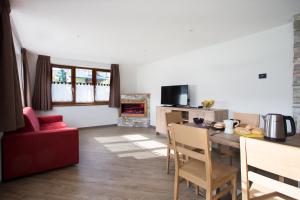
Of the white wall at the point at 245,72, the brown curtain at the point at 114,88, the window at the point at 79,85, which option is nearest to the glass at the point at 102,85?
the window at the point at 79,85

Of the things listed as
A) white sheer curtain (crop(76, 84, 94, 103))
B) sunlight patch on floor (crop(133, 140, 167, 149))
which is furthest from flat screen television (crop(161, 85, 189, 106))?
white sheer curtain (crop(76, 84, 94, 103))

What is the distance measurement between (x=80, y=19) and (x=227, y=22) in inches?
95.2

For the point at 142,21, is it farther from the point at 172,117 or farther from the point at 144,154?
the point at 144,154

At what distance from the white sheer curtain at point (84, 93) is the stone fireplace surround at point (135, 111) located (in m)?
1.11

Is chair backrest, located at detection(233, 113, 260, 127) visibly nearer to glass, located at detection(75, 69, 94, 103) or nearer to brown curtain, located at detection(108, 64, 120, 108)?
brown curtain, located at detection(108, 64, 120, 108)

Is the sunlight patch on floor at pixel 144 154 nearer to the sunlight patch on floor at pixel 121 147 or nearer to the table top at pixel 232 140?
the sunlight patch on floor at pixel 121 147

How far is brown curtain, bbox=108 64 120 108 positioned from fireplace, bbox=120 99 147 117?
0.26m

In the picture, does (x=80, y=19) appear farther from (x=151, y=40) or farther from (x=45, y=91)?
(x=45, y=91)

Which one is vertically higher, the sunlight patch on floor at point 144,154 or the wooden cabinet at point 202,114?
the wooden cabinet at point 202,114

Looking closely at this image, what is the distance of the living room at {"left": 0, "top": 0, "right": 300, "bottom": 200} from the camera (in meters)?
1.60

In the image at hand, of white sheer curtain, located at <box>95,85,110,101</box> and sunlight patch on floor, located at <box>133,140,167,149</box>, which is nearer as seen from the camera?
sunlight patch on floor, located at <box>133,140,167,149</box>

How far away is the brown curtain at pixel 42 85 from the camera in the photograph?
4653 mm

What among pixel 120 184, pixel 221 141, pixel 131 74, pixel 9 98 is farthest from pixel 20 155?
pixel 131 74

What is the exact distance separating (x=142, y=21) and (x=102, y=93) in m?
3.85
